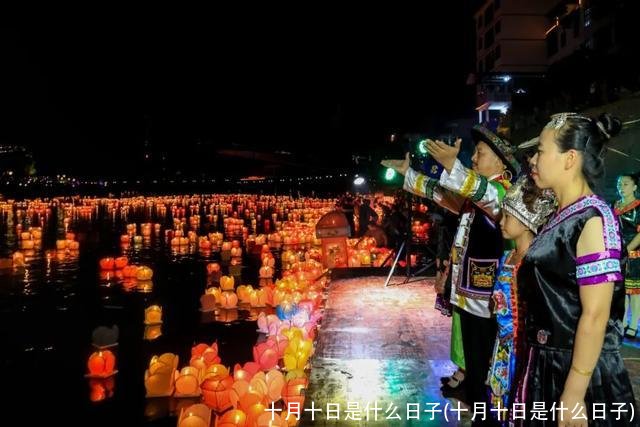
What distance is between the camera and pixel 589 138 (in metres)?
2.18

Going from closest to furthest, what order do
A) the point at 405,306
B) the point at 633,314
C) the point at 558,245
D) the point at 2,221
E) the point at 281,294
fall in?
the point at 558,245 < the point at 633,314 < the point at 405,306 < the point at 281,294 < the point at 2,221

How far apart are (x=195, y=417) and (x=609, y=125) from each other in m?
3.64

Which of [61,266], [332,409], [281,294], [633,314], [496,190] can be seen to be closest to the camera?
[496,190]


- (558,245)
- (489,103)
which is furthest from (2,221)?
(489,103)

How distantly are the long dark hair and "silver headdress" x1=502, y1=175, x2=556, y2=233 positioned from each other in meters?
0.40

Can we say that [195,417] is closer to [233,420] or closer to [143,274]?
[233,420]

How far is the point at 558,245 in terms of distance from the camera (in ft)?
6.98

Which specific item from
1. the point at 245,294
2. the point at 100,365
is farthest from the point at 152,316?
the point at 100,365

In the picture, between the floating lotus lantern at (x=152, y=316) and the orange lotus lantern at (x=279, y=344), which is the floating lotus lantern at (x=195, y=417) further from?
→ the floating lotus lantern at (x=152, y=316)

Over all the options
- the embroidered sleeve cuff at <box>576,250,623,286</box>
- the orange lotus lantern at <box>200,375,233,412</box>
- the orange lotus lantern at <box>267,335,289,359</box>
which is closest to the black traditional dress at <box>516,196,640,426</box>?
the embroidered sleeve cuff at <box>576,250,623,286</box>

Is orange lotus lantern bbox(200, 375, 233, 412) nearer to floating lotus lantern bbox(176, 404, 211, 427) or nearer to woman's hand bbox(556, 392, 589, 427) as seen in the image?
floating lotus lantern bbox(176, 404, 211, 427)

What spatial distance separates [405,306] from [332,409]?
3148mm

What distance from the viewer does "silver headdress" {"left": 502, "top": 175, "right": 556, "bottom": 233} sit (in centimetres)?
262

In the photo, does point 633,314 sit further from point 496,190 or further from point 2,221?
point 2,221
